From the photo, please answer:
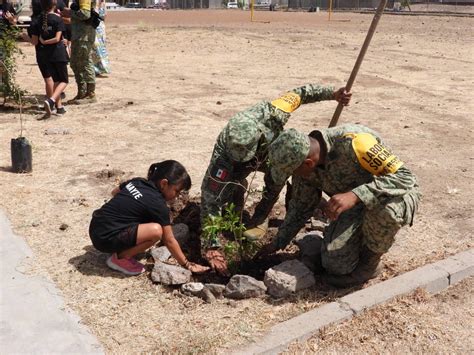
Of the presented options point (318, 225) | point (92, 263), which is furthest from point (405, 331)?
point (92, 263)

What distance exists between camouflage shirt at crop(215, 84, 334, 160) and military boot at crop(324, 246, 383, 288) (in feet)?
3.52

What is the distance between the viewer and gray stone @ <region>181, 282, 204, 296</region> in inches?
140

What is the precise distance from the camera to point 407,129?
25.5ft

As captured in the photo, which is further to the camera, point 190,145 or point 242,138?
point 190,145

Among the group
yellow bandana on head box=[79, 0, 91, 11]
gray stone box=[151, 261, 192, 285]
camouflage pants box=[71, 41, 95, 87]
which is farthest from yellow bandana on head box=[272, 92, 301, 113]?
camouflage pants box=[71, 41, 95, 87]

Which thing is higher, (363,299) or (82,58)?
(82,58)

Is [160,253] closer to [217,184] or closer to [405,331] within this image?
[217,184]

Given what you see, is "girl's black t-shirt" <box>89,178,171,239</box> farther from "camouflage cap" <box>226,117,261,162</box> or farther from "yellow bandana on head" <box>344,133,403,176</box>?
"yellow bandana on head" <box>344,133,403,176</box>

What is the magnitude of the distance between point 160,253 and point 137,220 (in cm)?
42

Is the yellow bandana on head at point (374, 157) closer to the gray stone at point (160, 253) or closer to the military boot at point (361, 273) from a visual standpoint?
the military boot at point (361, 273)

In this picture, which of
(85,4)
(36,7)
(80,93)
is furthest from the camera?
(80,93)

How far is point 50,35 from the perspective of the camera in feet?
25.1

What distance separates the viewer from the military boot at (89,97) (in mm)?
8922

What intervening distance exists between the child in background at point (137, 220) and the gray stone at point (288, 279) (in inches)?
22.4
